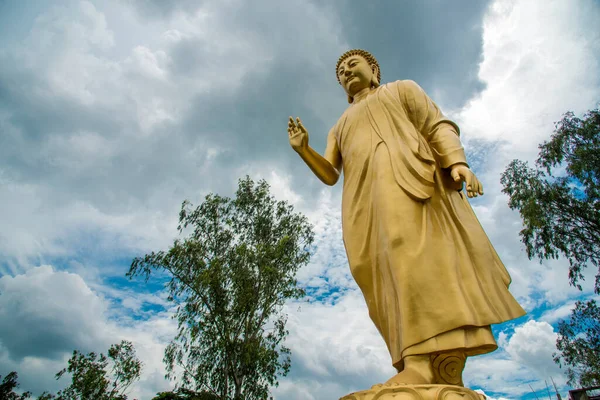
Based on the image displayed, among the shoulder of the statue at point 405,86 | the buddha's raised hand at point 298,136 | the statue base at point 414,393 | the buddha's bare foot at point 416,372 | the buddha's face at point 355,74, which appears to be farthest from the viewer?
the buddha's face at point 355,74

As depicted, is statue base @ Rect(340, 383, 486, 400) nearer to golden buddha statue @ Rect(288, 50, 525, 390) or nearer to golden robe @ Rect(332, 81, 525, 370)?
golden buddha statue @ Rect(288, 50, 525, 390)

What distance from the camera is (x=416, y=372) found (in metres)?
2.54

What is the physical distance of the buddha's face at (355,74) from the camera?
177 inches

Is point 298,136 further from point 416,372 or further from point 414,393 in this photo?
point 414,393

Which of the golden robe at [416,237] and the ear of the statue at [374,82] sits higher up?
the ear of the statue at [374,82]

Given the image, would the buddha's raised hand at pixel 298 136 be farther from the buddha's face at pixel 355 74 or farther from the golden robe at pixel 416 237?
the buddha's face at pixel 355 74

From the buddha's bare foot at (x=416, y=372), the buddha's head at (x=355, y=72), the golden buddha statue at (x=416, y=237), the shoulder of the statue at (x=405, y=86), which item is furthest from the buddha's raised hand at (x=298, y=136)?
the buddha's bare foot at (x=416, y=372)

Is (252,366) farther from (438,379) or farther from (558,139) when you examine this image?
(558,139)

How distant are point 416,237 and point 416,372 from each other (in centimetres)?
92

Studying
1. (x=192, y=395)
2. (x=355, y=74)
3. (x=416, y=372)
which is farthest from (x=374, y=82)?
(x=192, y=395)

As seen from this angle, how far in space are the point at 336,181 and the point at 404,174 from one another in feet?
4.02

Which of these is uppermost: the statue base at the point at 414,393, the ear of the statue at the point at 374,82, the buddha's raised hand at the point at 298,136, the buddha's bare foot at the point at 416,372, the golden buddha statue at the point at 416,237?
the ear of the statue at the point at 374,82

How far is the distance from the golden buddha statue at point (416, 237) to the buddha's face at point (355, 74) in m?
0.34

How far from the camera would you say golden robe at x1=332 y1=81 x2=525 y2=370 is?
2.69 metres
